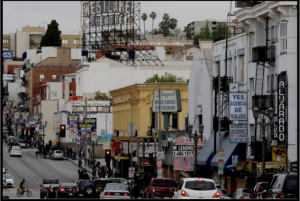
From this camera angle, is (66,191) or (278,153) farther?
(66,191)

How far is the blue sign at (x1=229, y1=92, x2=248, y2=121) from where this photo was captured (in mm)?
56875

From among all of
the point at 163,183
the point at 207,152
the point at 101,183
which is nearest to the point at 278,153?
the point at 163,183

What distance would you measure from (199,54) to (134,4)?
67803mm

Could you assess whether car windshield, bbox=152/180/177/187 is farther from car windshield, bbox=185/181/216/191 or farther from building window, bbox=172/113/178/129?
building window, bbox=172/113/178/129

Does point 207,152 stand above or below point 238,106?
→ below

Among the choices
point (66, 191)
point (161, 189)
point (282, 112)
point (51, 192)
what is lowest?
point (51, 192)

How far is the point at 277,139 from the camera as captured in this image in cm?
5122

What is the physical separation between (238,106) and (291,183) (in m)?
24.5

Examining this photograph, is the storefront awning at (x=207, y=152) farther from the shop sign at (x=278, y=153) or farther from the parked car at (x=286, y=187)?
the parked car at (x=286, y=187)

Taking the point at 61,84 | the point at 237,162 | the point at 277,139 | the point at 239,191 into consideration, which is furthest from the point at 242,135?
the point at 61,84

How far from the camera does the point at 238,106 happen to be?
57062 mm

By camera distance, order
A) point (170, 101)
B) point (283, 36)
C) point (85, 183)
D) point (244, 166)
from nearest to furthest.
→ point (283, 36), point (244, 166), point (85, 183), point (170, 101)

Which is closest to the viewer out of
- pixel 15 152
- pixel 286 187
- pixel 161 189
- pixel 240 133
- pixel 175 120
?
pixel 286 187

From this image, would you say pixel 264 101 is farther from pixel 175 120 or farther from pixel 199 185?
pixel 175 120
